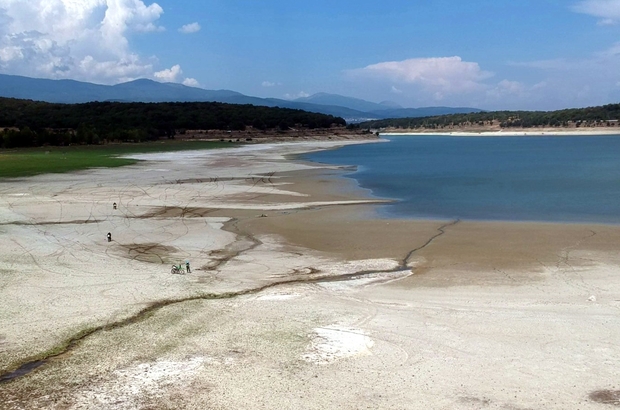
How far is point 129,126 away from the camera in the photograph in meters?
106

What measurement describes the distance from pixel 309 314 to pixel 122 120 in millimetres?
106407

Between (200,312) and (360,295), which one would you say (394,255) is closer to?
(360,295)

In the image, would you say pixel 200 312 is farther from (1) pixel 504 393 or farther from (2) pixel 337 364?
(1) pixel 504 393

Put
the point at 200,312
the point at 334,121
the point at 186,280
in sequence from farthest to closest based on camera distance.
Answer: the point at 334,121 → the point at 186,280 → the point at 200,312

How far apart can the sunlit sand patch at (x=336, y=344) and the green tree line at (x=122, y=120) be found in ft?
248

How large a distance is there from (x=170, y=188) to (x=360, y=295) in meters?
25.8

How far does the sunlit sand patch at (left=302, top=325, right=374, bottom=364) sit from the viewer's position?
10.7 m

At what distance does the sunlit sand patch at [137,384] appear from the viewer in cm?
897

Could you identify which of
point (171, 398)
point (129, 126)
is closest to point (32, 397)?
point (171, 398)

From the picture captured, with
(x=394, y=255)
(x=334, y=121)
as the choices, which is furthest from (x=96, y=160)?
(x=334, y=121)

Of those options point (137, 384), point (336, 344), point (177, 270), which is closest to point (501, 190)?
point (177, 270)

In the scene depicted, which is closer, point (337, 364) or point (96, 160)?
point (337, 364)

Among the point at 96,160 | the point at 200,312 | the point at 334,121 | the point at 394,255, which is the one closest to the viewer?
the point at 200,312

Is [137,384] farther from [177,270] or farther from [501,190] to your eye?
[501,190]
